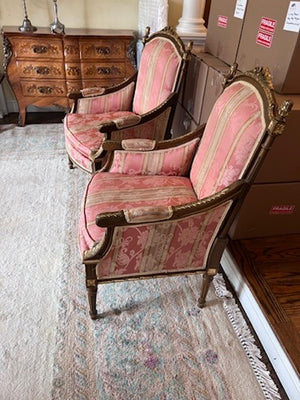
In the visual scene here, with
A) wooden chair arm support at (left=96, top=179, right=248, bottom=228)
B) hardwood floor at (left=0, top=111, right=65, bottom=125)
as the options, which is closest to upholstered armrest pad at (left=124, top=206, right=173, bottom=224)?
wooden chair arm support at (left=96, top=179, right=248, bottom=228)

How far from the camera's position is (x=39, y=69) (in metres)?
2.65

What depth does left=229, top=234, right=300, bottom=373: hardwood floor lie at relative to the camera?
120cm

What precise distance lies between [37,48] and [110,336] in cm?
237

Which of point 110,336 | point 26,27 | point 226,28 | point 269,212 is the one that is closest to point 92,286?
point 110,336

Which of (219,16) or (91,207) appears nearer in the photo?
(91,207)

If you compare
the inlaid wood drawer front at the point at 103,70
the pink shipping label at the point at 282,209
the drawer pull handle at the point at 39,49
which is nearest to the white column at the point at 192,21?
the inlaid wood drawer front at the point at 103,70

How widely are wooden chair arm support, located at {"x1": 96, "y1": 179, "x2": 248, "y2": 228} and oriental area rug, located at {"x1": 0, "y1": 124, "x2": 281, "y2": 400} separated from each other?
56 centimetres

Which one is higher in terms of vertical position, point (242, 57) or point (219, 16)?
point (219, 16)

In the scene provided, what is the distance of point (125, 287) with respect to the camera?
4.90 ft

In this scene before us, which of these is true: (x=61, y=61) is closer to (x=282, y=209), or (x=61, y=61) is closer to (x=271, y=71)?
(x=271, y=71)

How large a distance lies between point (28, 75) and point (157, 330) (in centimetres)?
239

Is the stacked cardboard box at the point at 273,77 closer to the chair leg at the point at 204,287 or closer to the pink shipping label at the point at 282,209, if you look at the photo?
the pink shipping label at the point at 282,209

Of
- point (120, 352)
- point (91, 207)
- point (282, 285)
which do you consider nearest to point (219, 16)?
point (91, 207)

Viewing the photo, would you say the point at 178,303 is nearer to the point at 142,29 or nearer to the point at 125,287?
the point at 125,287
